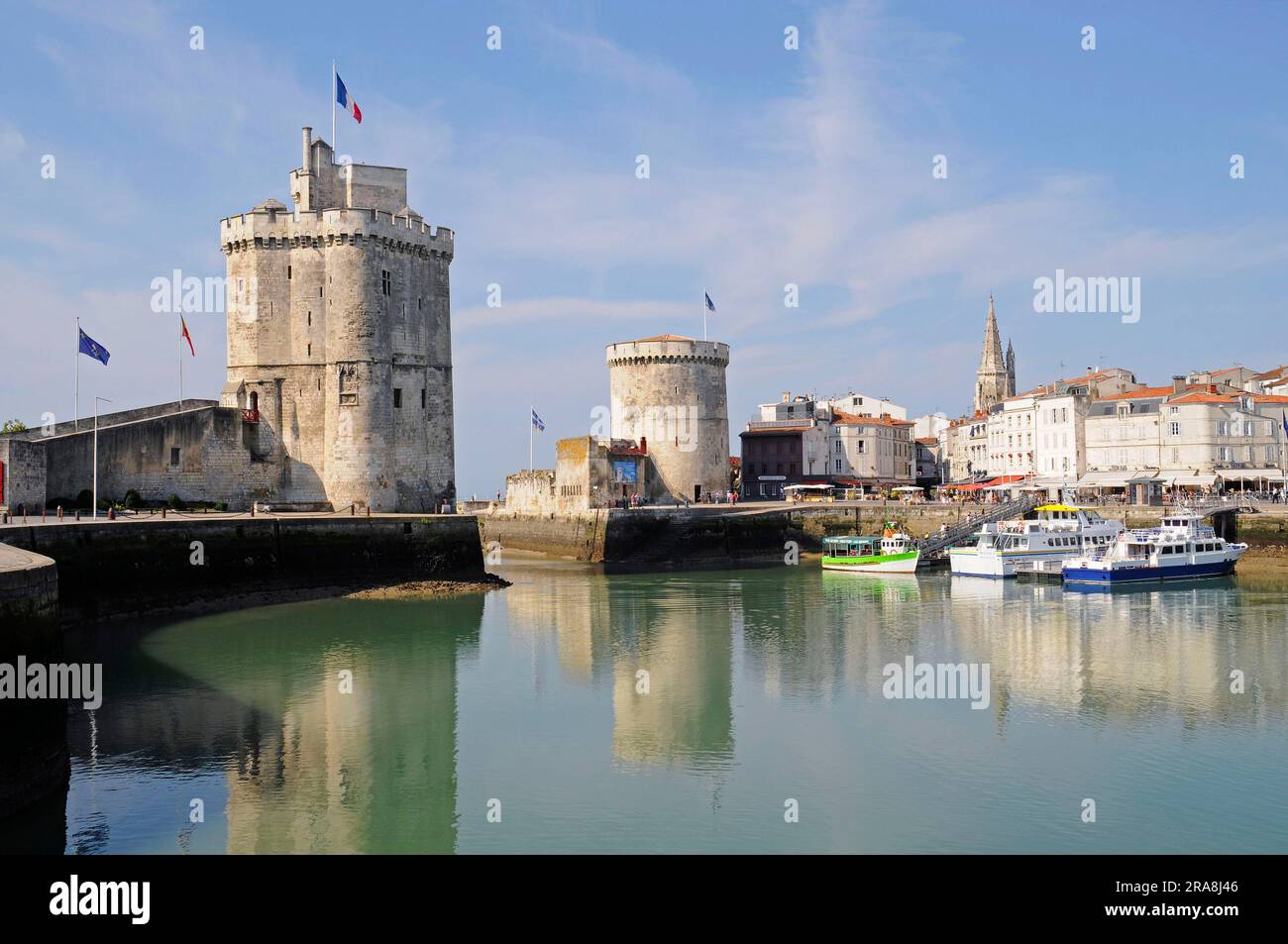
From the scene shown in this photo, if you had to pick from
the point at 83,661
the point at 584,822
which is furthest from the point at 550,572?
the point at 584,822

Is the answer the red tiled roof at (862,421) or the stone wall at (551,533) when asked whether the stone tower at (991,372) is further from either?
the stone wall at (551,533)

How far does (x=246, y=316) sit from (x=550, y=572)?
14125mm

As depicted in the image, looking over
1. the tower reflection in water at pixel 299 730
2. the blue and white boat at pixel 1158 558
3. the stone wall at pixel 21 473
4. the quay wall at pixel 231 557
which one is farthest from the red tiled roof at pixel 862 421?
the stone wall at pixel 21 473

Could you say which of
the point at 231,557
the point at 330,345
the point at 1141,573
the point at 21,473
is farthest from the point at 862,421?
the point at 21,473

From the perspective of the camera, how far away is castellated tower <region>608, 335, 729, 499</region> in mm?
57375

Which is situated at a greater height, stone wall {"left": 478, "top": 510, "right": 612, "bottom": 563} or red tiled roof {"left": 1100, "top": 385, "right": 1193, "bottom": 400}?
red tiled roof {"left": 1100, "top": 385, "right": 1193, "bottom": 400}

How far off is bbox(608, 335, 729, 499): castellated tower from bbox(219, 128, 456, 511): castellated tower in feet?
61.8

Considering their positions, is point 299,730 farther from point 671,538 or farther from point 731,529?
point 731,529

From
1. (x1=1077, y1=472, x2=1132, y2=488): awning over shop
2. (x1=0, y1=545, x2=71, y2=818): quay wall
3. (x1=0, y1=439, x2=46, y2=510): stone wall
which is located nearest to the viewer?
(x1=0, y1=545, x2=71, y2=818): quay wall

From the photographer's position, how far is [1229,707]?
18.2 meters

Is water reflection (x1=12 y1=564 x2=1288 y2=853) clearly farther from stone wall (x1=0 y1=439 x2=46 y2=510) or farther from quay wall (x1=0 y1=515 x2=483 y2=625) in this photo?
stone wall (x1=0 y1=439 x2=46 y2=510)

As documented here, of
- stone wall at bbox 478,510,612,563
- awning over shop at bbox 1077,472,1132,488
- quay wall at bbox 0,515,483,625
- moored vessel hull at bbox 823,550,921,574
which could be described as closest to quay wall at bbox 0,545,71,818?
quay wall at bbox 0,515,483,625
